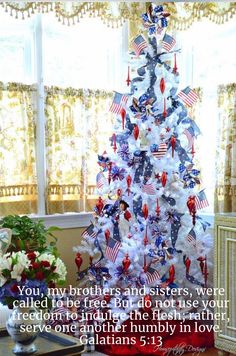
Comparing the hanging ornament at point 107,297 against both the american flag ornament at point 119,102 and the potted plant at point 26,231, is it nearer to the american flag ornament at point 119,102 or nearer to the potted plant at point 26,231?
the potted plant at point 26,231

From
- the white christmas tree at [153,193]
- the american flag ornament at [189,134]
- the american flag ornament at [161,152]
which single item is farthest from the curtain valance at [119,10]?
the american flag ornament at [161,152]

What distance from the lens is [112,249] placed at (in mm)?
4207

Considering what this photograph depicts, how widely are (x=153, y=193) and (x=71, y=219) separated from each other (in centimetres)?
97

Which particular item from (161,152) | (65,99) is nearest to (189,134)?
(161,152)

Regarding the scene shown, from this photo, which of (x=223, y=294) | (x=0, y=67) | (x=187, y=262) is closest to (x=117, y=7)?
(x=0, y=67)

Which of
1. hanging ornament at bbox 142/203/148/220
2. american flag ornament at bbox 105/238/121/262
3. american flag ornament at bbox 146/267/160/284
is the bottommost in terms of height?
american flag ornament at bbox 146/267/160/284

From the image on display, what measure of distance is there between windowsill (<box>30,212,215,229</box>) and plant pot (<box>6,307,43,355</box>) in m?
2.13

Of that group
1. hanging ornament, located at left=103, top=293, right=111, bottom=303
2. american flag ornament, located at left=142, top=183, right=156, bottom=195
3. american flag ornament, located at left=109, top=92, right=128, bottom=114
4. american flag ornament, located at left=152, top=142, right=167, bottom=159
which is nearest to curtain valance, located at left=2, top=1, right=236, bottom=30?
american flag ornament, located at left=109, top=92, right=128, bottom=114

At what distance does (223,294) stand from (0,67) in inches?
97.7

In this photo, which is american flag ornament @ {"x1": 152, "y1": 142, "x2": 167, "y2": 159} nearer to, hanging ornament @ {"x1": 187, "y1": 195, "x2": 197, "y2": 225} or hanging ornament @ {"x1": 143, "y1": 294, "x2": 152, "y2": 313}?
hanging ornament @ {"x1": 187, "y1": 195, "x2": 197, "y2": 225}

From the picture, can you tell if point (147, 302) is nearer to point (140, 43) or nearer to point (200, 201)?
point (200, 201)

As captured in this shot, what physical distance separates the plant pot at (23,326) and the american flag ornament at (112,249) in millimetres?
1690

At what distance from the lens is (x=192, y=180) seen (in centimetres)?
420

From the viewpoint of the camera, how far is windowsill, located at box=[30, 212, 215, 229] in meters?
4.66
